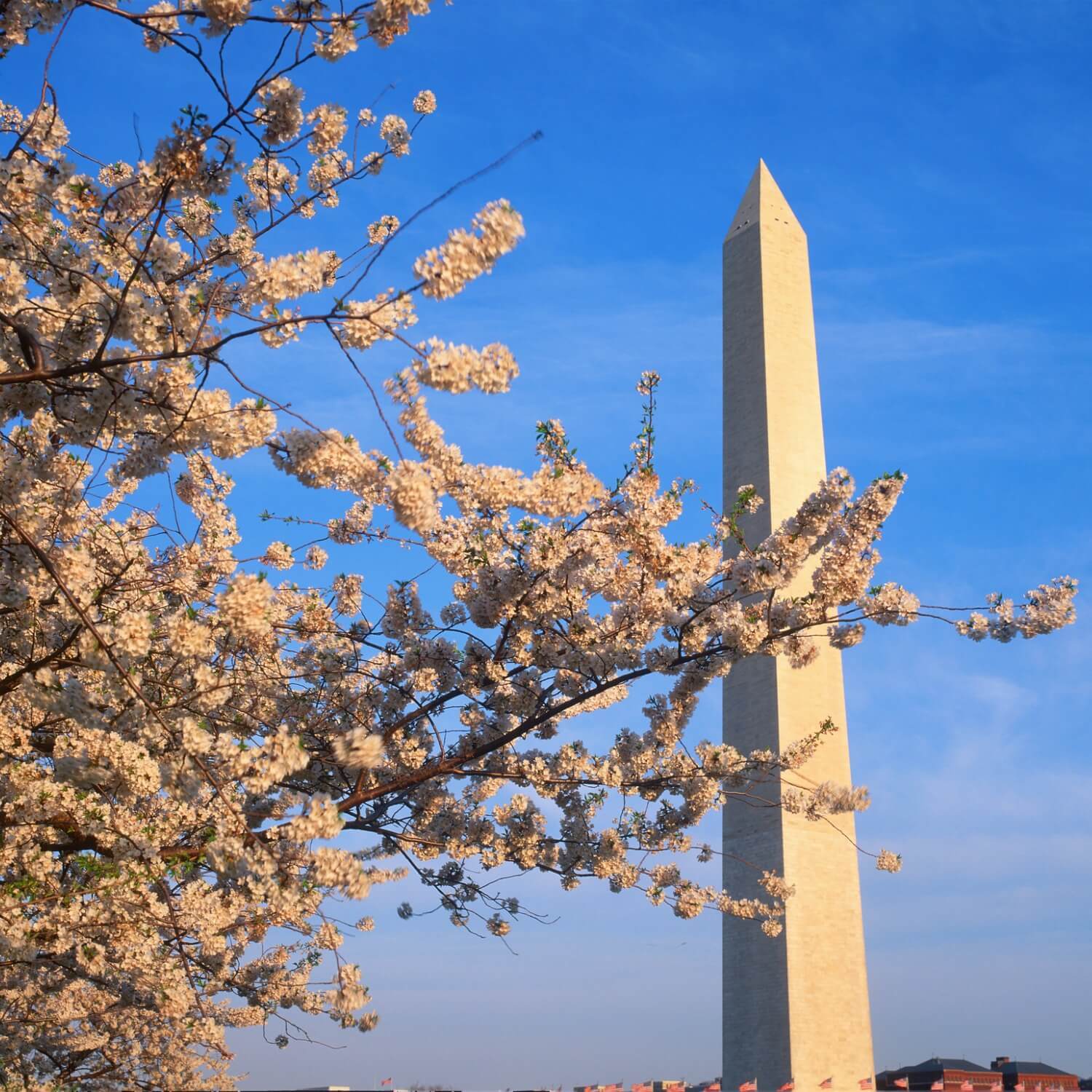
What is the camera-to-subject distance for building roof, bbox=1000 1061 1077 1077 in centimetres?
3494

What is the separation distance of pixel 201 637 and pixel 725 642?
11.6 feet

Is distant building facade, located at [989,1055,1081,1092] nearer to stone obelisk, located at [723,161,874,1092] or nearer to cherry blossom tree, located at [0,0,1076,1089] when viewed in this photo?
stone obelisk, located at [723,161,874,1092]

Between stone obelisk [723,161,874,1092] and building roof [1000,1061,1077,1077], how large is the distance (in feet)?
58.5

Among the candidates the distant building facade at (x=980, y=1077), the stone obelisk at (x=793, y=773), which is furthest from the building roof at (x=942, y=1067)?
the stone obelisk at (x=793, y=773)

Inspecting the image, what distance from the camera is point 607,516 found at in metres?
7.53

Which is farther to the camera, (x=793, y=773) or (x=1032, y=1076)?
(x=1032, y=1076)

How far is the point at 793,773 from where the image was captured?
19656 mm

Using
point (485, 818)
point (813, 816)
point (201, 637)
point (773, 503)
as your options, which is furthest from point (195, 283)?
point (773, 503)

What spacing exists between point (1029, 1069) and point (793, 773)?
2238 centimetres

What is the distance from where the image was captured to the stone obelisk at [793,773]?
19.8m

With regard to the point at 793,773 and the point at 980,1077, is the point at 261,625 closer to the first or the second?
the point at 793,773

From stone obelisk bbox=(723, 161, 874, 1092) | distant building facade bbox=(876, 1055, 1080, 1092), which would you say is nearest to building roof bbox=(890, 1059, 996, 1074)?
distant building facade bbox=(876, 1055, 1080, 1092)

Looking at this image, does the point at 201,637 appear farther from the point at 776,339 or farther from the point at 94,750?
the point at 776,339

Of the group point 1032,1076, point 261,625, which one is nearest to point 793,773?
point 261,625
